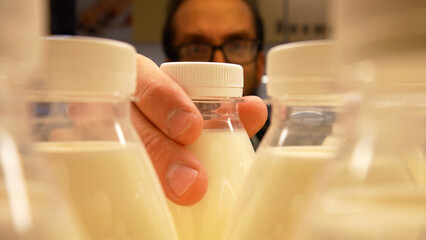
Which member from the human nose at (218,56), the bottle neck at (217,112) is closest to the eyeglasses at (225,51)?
the human nose at (218,56)

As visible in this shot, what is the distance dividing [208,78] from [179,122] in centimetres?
6

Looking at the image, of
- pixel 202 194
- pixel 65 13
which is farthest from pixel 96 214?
pixel 65 13

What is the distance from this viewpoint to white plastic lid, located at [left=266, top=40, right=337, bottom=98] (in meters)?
0.32

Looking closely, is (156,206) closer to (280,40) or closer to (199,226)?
(199,226)

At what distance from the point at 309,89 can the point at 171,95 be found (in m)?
0.17

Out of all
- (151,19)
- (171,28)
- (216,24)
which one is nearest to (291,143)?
(216,24)

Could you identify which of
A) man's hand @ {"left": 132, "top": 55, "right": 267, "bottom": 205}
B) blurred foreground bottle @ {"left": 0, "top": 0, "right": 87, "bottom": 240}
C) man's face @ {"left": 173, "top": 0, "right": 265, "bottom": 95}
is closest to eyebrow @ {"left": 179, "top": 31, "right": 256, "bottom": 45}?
man's face @ {"left": 173, "top": 0, "right": 265, "bottom": 95}

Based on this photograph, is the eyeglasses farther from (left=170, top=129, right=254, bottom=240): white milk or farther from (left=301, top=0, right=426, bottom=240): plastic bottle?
(left=301, top=0, right=426, bottom=240): plastic bottle

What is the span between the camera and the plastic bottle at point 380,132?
0.17 metres

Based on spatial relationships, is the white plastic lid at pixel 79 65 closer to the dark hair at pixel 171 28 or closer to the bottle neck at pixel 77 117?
the bottle neck at pixel 77 117

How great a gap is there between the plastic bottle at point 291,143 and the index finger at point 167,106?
0.32ft

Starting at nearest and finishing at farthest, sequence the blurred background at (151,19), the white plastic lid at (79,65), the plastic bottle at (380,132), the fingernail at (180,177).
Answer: the plastic bottle at (380,132), the white plastic lid at (79,65), the fingernail at (180,177), the blurred background at (151,19)

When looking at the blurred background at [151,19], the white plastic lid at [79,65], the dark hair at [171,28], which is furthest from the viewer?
the blurred background at [151,19]

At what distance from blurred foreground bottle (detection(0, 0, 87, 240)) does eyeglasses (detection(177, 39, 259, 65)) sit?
143 centimetres
